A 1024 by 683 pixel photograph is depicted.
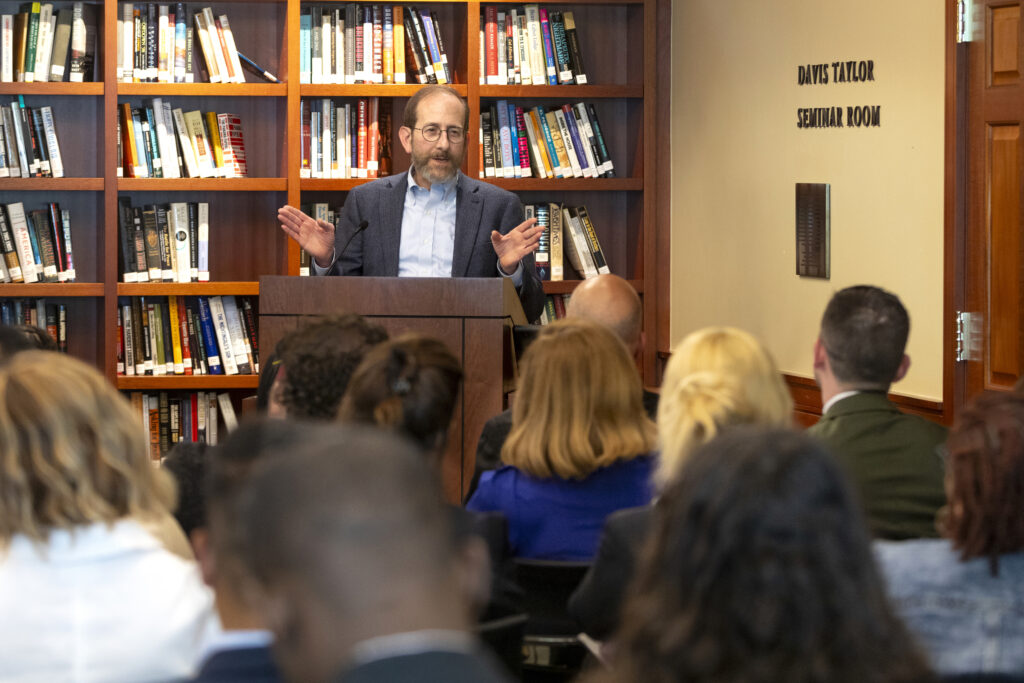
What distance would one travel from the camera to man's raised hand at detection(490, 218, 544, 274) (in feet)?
12.5

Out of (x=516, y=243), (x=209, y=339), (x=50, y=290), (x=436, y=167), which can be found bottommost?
(x=209, y=339)

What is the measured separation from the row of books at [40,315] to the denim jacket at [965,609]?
13.9ft

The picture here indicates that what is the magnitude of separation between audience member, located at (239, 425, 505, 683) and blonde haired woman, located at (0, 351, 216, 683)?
63 centimetres

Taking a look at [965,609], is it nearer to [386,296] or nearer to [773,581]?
[773,581]

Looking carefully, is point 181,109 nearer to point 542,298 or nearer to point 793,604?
point 542,298

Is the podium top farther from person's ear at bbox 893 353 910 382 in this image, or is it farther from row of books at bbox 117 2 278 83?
row of books at bbox 117 2 278 83

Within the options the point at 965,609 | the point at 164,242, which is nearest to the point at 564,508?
the point at 965,609

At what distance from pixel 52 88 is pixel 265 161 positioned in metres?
0.90

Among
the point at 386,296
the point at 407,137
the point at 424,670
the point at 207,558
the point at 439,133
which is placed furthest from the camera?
the point at 407,137

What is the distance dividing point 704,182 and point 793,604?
426cm

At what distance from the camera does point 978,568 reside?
5.09 feet

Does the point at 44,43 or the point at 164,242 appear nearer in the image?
the point at 44,43

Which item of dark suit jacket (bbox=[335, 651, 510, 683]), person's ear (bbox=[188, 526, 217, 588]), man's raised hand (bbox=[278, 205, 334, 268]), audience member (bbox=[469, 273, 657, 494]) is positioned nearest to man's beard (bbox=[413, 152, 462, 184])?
man's raised hand (bbox=[278, 205, 334, 268])

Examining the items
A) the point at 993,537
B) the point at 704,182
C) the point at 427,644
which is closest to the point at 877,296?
the point at 993,537
